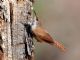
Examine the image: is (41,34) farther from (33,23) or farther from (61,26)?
(61,26)

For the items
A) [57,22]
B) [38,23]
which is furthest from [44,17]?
[38,23]

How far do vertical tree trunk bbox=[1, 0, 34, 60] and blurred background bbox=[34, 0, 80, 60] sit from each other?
2.51m

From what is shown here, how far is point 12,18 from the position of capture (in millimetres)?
2107

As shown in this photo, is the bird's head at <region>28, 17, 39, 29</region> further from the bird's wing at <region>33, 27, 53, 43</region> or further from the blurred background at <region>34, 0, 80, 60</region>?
the blurred background at <region>34, 0, 80, 60</region>

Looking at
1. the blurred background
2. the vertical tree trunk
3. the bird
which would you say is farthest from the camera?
Result: the blurred background

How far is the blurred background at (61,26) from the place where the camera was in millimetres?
4977

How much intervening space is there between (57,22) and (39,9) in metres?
0.88

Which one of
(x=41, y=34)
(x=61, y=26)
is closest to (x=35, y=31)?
(x=41, y=34)

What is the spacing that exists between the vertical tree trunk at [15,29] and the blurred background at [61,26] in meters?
2.51

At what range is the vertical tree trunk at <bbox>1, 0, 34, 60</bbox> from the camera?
208 cm

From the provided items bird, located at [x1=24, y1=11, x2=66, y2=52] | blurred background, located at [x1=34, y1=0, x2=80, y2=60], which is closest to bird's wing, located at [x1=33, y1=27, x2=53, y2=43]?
bird, located at [x1=24, y1=11, x2=66, y2=52]

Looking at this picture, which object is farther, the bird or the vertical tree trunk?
the bird

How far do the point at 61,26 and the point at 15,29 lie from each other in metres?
3.32

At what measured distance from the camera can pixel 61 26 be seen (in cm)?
544
